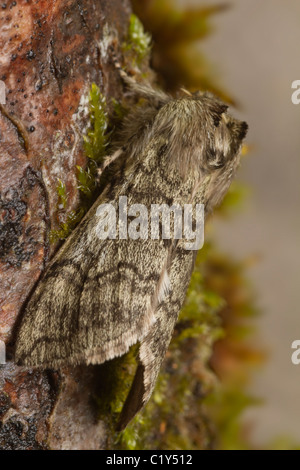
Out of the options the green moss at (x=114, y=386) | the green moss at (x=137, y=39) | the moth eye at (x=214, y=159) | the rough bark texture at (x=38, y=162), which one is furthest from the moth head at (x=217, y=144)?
the green moss at (x=114, y=386)

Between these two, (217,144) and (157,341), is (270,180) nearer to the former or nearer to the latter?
(217,144)

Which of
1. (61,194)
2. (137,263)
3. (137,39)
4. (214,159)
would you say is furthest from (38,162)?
(137,39)

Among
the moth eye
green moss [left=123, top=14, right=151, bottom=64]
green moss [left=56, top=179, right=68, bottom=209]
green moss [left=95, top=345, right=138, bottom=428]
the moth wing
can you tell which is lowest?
green moss [left=95, top=345, right=138, bottom=428]

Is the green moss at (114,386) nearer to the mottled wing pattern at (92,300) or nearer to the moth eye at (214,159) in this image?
the mottled wing pattern at (92,300)

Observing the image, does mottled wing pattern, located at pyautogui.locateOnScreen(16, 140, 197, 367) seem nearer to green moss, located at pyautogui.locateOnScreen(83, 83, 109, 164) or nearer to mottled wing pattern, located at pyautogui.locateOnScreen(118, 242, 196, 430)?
mottled wing pattern, located at pyautogui.locateOnScreen(118, 242, 196, 430)

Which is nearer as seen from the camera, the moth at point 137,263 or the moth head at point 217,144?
the moth at point 137,263

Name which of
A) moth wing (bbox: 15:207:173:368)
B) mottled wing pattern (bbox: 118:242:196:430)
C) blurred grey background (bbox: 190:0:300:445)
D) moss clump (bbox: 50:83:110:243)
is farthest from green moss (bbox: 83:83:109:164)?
blurred grey background (bbox: 190:0:300:445)
